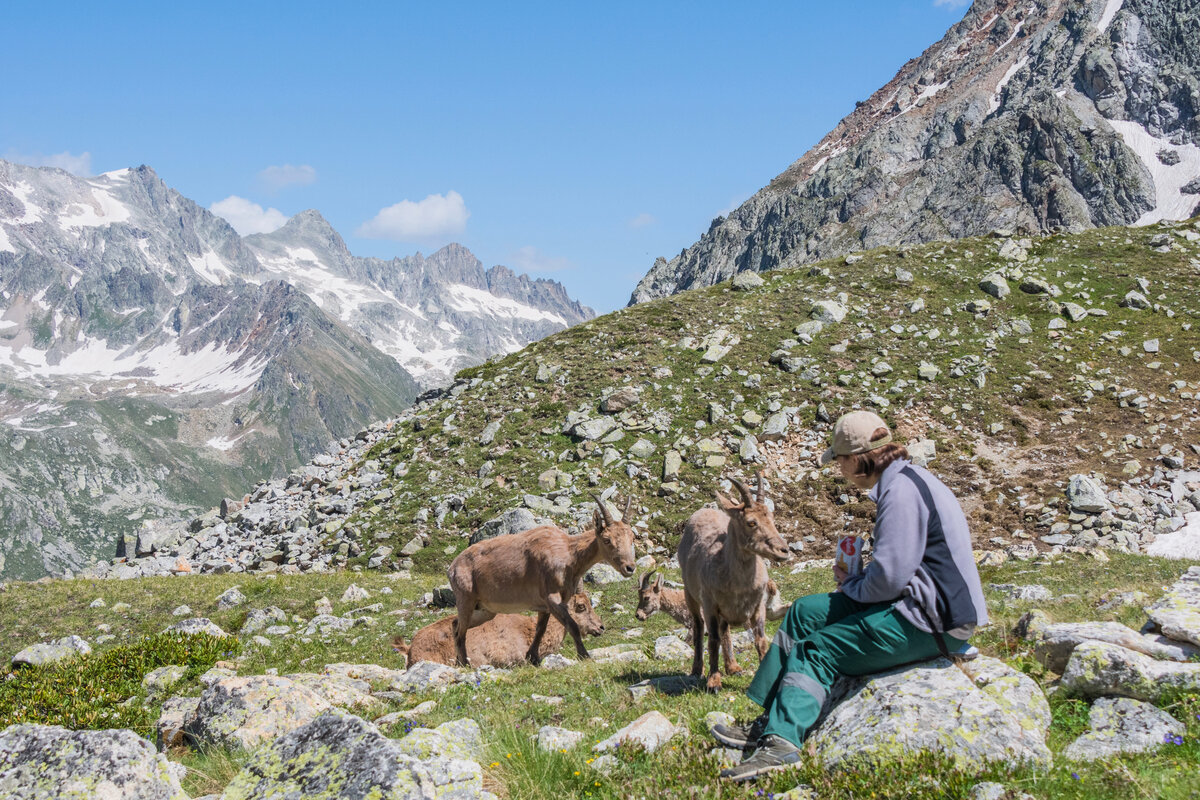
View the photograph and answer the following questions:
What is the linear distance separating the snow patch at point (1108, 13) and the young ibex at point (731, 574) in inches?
8897

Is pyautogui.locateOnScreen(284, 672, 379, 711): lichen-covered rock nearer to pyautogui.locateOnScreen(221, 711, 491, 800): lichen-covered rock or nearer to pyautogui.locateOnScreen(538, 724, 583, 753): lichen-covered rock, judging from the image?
pyautogui.locateOnScreen(538, 724, 583, 753): lichen-covered rock

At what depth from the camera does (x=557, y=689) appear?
33.2ft

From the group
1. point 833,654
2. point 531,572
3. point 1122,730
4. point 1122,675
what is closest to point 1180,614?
point 1122,675

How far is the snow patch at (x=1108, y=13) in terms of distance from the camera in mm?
181250

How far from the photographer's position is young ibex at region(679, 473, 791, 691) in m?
9.69

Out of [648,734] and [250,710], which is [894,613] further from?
[250,710]

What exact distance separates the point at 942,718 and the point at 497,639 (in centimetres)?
1121

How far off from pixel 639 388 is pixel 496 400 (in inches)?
272

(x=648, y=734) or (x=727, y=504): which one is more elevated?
(x=727, y=504)

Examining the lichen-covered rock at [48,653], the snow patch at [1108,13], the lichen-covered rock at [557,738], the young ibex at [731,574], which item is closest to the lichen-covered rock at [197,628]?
the lichen-covered rock at [48,653]

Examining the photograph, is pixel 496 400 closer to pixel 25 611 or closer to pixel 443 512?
pixel 443 512

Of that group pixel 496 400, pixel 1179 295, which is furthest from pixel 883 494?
pixel 1179 295

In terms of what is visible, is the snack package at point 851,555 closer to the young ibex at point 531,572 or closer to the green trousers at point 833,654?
the green trousers at point 833,654

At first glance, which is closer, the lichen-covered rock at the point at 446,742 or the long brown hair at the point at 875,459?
the lichen-covered rock at the point at 446,742
